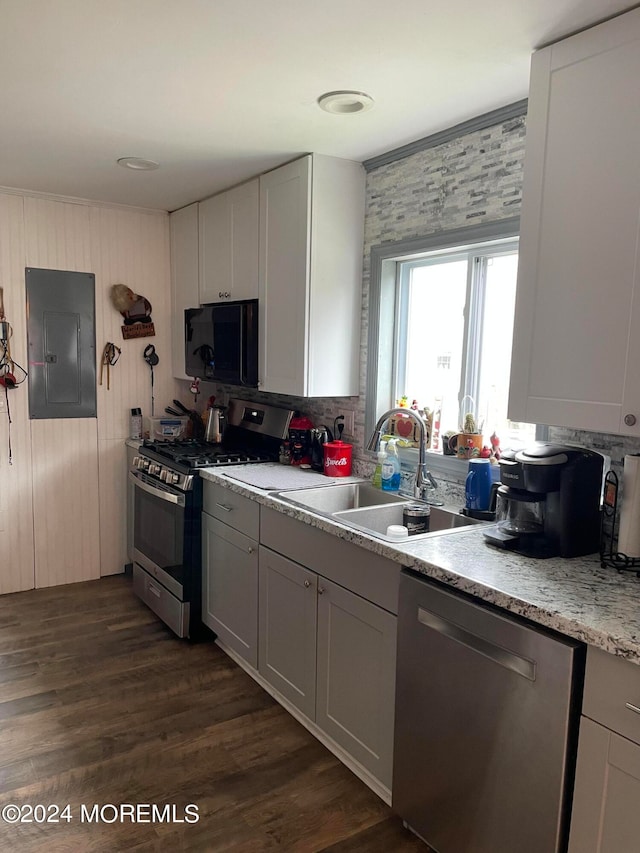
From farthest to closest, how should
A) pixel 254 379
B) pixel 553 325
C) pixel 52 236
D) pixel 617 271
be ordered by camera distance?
pixel 52 236
pixel 254 379
pixel 553 325
pixel 617 271

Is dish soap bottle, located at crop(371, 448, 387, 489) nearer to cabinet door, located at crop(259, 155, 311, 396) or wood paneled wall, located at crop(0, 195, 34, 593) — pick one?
cabinet door, located at crop(259, 155, 311, 396)

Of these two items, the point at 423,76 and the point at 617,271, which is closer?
the point at 617,271

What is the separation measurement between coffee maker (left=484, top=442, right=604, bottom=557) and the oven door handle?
5.57ft

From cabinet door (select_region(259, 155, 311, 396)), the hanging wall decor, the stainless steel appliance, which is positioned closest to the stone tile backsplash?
cabinet door (select_region(259, 155, 311, 396))

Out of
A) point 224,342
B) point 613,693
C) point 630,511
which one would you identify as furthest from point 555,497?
point 224,342

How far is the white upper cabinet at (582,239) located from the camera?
1.59m

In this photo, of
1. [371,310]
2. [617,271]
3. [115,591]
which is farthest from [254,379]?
[617,271]

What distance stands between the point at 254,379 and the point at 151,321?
1.16 meters

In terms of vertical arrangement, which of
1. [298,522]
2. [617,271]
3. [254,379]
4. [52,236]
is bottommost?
[298,522]

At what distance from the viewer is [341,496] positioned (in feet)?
9.16

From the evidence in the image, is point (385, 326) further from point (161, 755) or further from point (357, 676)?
point (161, 755)

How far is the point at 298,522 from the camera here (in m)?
2.36

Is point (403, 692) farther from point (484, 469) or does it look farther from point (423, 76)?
point (423, 76)

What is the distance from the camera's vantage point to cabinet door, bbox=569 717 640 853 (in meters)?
1.29
